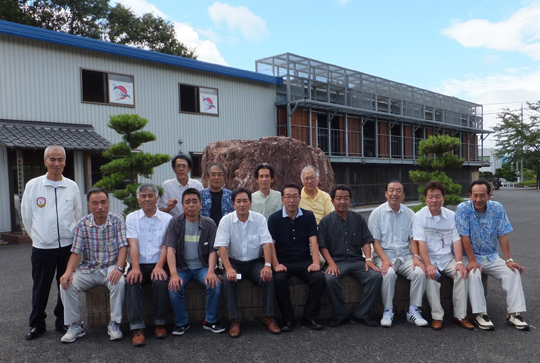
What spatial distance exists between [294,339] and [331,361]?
0.55m

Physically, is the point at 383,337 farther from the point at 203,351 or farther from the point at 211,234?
the point at 211,234

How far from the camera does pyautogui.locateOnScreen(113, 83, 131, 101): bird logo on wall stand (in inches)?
505

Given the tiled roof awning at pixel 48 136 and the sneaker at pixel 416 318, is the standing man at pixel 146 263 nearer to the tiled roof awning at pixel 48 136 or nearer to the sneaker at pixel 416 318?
the sneaker at pixel 416 318

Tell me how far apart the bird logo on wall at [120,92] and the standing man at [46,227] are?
9206mm

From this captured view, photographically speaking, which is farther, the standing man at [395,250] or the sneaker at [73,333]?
the standing man at [395,250]

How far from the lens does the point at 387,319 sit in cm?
432

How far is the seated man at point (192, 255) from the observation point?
13.8ft

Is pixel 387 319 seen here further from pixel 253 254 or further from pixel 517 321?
pixel 253 254

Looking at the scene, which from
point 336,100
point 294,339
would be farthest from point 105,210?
point 336,100

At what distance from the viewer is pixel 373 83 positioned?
20547 millimetres

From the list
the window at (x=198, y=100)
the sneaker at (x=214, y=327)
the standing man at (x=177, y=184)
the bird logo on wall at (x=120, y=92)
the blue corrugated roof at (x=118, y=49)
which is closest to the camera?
the sneaker at (x=214, y=327)

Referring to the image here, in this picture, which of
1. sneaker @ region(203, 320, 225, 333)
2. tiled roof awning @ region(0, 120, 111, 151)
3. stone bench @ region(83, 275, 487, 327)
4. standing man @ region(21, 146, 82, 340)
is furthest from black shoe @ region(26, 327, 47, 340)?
tiled roof awning @ region(0, 120, 111, 151)

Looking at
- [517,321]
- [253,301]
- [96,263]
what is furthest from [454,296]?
[96,263]

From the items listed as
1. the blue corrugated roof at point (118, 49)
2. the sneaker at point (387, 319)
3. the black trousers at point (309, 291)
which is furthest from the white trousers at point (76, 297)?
the blue corrugated roof at point (118, 49)
